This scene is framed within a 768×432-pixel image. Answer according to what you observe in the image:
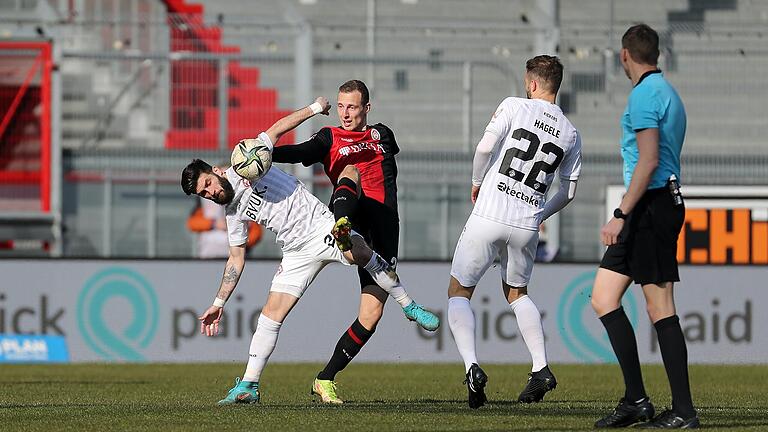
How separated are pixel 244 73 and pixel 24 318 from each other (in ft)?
15.9

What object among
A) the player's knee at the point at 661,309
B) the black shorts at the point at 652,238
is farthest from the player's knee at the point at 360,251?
the player's knee at the point at 661,309

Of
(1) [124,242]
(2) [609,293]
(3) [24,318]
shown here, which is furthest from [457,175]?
(2) [609,293]

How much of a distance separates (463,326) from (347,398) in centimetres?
156

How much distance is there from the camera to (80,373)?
14.6 metres

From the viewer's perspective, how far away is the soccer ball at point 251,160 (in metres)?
9.28

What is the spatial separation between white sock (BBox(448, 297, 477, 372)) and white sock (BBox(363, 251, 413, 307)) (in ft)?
1.42

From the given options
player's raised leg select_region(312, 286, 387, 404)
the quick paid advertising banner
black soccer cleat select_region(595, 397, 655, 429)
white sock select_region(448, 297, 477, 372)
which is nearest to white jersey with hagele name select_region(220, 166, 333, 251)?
player's raised leg select_region(312, 286, 387, 404)

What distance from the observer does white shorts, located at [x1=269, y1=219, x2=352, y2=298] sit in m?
9.60

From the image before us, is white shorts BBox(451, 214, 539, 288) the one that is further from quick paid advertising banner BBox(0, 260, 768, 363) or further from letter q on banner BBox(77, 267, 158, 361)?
letter q on banner BBox(77, 267, 158, 361)

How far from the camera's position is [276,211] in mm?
9664

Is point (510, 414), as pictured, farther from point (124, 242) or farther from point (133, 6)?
point (133, 6)

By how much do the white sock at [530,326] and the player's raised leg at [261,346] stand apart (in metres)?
1.45

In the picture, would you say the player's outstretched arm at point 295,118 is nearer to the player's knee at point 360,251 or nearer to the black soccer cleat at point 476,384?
the player's knee at point 360,251

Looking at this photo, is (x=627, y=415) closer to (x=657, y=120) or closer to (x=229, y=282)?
(x=657, y=120)
